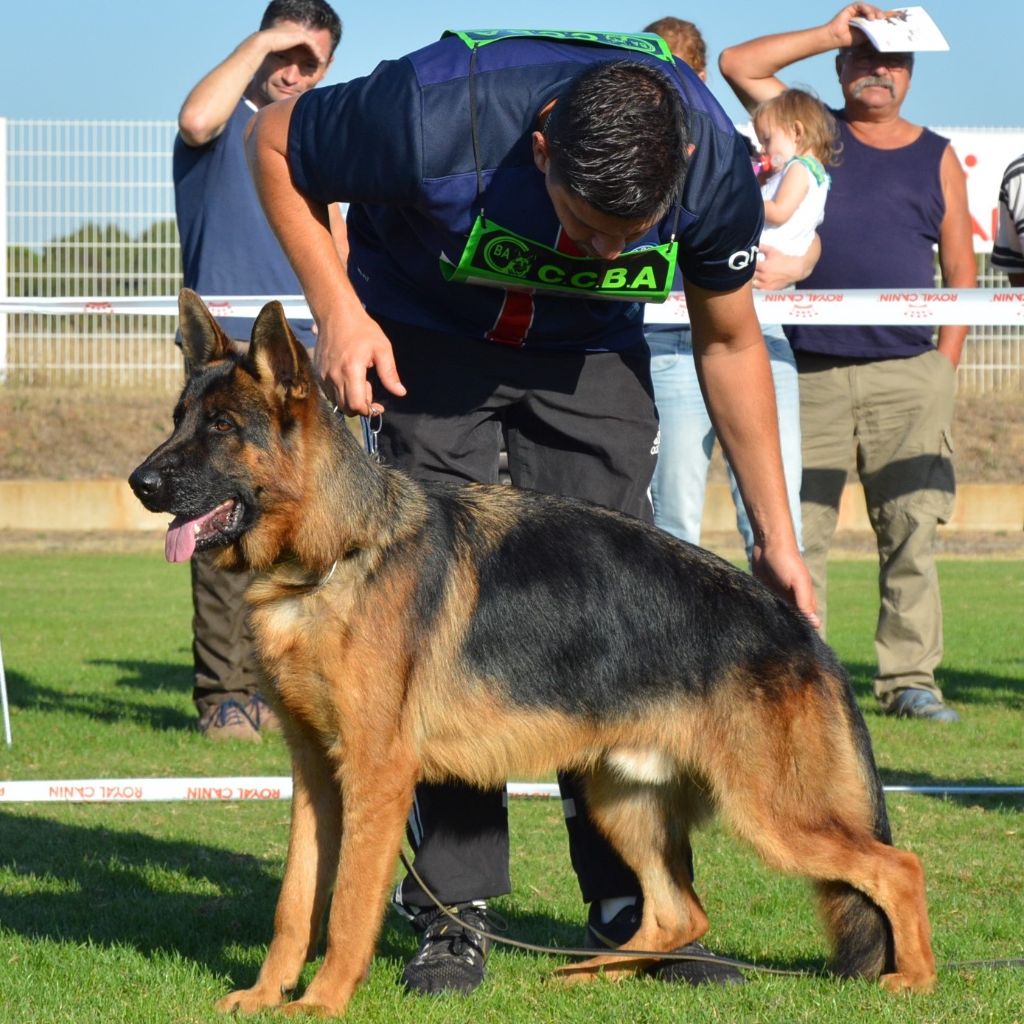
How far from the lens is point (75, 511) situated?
646 inches

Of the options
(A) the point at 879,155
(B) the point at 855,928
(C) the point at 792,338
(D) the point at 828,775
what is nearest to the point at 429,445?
(D) the point at 828,775

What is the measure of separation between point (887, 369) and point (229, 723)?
3.79 m

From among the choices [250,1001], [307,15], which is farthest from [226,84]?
[250,1001]

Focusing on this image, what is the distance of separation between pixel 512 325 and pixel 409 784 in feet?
4.05

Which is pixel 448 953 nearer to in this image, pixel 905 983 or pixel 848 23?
pixel 905 983

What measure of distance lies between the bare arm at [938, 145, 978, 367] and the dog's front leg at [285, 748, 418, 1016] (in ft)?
17.6

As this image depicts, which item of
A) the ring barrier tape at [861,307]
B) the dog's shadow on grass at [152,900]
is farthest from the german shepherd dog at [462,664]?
the ring barrier tape at [861,307]

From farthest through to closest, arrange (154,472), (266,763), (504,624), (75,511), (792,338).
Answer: (75,511)
(792,338)
(266,763)
(504,624)
(154,472)

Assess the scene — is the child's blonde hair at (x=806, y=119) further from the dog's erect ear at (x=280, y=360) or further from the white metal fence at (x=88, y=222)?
the white metal fence at (x=88, y=222)

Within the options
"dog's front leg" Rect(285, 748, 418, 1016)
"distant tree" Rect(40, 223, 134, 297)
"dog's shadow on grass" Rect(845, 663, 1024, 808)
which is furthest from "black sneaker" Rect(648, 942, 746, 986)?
"distant tree" Rect(40, 223, 134, 297)

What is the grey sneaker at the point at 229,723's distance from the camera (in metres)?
6.98

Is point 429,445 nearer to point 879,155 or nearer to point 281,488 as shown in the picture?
point 281,488

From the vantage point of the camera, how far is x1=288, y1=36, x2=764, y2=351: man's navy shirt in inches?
141

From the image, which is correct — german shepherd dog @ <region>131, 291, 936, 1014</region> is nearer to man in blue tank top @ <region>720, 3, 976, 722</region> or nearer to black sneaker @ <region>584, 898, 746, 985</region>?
black sneaker @ <region>584, 898, 746, 985</region>
